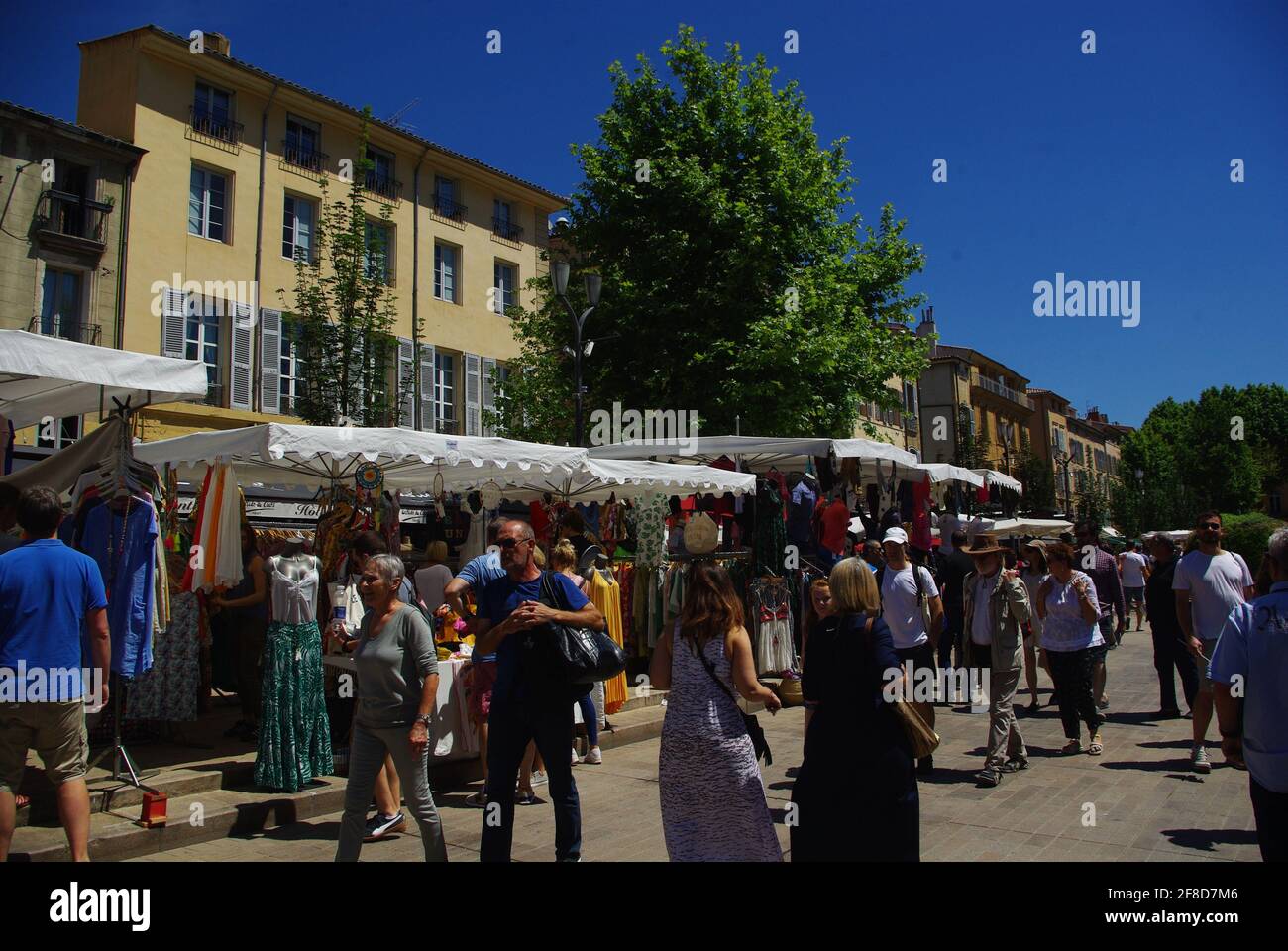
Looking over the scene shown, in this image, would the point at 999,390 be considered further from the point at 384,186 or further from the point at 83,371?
the point at 83,371

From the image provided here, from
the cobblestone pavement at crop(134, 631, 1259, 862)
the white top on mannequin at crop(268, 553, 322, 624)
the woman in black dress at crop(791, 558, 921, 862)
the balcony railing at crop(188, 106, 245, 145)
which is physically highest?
the balcony railing at crop(188, 106, 245, 145)

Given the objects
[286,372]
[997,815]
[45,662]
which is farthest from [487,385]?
[45,662]

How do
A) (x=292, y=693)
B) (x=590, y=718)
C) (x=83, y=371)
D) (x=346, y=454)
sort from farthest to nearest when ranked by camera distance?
(x=590, y=718)
(x=346, y=454)
(x=292, y=693)
(x=83, y=371)

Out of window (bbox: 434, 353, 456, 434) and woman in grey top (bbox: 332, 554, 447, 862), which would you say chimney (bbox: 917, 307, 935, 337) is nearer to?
window (bbox: 434, 353, 456, 434)

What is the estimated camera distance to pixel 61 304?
1806 centimetres

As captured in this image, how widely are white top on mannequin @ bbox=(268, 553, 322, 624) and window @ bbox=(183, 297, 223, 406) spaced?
1526 cm

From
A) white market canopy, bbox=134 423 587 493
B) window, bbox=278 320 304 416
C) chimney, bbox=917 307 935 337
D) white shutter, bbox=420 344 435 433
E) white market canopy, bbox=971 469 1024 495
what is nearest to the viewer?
white market canopy, bbox=134 423 587 493

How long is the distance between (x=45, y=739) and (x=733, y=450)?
838cm

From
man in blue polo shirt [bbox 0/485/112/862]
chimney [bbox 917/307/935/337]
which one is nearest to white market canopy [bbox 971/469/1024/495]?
man in blue polo shirt [bbox 0/485/112/862]

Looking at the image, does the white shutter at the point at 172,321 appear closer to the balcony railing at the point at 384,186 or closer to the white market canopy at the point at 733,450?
the balcony railing at the point at 384,186

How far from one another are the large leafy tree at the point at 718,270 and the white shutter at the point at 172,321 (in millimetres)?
7192

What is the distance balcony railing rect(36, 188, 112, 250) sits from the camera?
17.7 meters

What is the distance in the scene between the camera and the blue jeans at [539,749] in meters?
4.64
